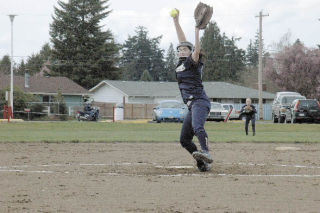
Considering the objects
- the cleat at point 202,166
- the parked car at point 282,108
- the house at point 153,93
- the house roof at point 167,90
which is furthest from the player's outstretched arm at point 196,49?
the house roof at point 167,90

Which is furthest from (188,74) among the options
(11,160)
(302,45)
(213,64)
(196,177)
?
(213,64)

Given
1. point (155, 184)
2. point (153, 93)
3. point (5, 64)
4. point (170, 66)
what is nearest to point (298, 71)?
point (153, 93)

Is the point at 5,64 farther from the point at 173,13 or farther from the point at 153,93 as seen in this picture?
the point at 173,13

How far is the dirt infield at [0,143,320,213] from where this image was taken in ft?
19.5

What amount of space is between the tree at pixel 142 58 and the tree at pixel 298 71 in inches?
1469

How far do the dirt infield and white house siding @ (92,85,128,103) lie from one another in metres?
55.0

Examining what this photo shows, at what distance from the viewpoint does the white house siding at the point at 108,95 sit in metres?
67.3

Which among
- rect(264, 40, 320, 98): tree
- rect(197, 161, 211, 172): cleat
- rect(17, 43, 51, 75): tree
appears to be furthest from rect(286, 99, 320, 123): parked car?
rect(17, 43, 51, 75): tree

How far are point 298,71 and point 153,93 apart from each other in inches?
800

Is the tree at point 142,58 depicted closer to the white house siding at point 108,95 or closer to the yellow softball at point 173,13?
the white house siding at point 108,95

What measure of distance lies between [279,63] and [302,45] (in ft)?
12.7

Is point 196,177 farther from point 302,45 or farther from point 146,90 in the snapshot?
point 302,45

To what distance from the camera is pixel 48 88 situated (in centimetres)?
6431

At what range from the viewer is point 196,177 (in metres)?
8.36
